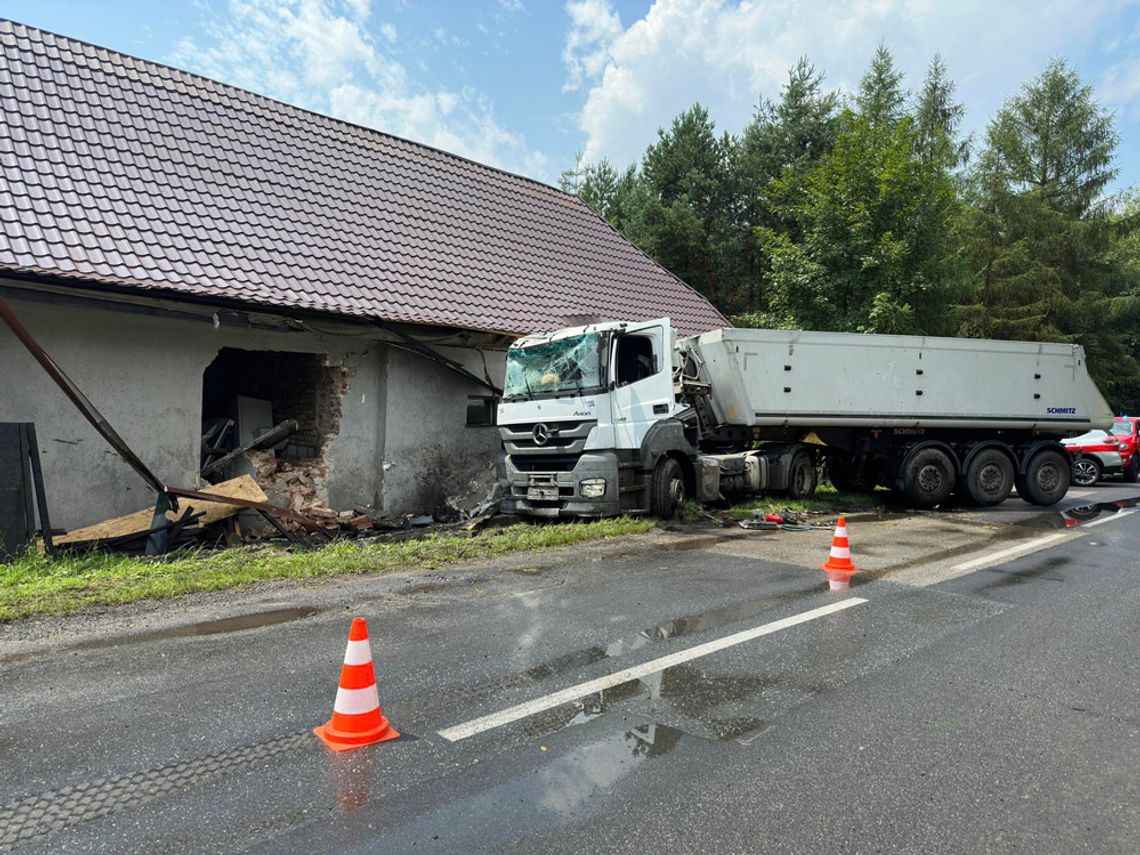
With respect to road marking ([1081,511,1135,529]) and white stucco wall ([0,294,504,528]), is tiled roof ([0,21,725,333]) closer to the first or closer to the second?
white stucco wall ([0,294,504,528])

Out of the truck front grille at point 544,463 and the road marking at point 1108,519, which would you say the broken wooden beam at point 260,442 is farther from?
the road marking at point 1108,519

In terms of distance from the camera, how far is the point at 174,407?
988cm

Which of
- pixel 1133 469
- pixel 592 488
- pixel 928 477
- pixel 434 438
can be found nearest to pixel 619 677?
pixel 592 488

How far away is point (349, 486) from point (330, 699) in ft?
26.0

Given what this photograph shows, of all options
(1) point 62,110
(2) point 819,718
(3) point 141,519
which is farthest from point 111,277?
(2) point 819,718

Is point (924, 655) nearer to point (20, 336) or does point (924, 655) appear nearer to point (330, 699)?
point (330, 699)

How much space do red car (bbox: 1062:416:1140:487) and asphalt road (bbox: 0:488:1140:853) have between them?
636 inches

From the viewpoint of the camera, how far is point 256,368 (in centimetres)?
1323

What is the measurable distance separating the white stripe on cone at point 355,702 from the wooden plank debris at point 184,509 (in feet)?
19.7

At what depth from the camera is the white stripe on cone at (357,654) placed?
3.61 meters

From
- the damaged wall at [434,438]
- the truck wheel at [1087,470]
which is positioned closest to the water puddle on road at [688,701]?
the damaged wall at [434,438]

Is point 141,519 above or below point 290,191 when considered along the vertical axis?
below

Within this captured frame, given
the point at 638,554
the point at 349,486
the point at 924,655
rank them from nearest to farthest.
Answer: the point at 924,655 → the point at 638,554 → the point at 349,486

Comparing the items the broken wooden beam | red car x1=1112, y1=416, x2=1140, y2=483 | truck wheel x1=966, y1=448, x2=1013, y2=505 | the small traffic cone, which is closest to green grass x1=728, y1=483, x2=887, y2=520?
truck wheel x1=966, y1=448, x2=1013, y2=505
